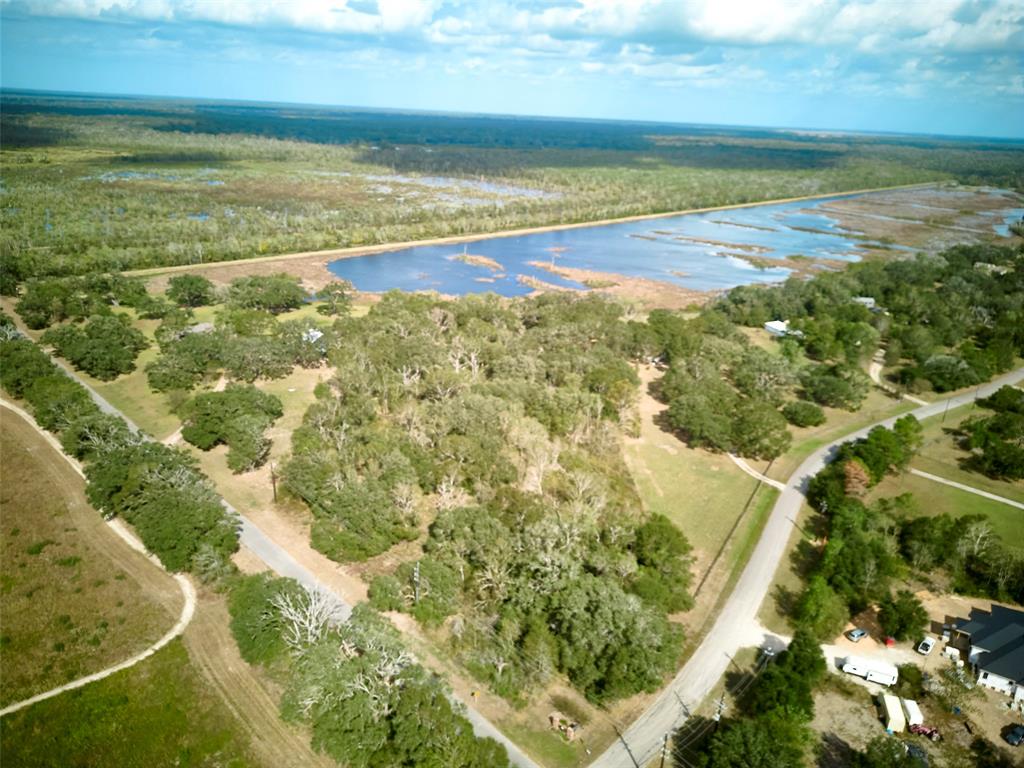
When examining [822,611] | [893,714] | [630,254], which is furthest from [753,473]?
[630,254]

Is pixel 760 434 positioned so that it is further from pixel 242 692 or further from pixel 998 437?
pixel 242 692

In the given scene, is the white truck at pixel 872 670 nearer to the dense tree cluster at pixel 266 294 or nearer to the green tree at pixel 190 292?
the dense tree cluster at pixel 266 294

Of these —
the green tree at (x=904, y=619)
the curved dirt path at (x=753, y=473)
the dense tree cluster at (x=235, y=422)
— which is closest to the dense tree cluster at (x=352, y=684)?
the dense tree cluster at (x=235, y=422)

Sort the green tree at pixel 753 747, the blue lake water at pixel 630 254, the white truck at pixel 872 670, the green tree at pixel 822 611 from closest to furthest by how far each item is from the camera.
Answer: the green tree at pixel 753 747, the white truck at pixel 872 670, the green tree at pixel 822 611, the blue lake water at pixel 630 254

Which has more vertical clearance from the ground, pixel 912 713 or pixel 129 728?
pixel 912 713

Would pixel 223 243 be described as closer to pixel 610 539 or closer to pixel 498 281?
pixel 498 281
